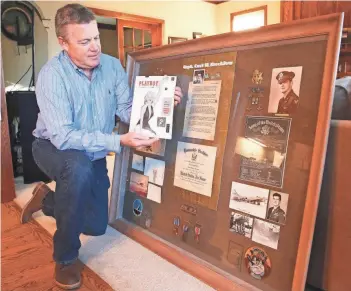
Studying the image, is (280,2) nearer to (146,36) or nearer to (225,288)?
(146,36)

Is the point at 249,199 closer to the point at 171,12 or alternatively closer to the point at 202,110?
the point at 202,110

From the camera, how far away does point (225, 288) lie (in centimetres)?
109

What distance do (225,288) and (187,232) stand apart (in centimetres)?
26

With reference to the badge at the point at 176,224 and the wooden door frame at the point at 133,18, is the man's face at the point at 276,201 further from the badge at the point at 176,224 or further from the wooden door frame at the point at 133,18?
the wooden door frame at the point at 133,18

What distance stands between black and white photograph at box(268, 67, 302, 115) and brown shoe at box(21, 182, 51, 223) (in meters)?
1.31

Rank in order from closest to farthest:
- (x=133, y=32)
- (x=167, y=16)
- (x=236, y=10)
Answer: (x=133, y=32) → (x=167, y=16) → (x=236, y=10)

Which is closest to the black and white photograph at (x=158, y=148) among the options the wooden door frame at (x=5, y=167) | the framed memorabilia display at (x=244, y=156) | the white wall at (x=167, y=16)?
the framed memorabilia display at (x=244, y=156)

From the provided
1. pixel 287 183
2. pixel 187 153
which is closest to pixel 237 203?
pixel 287 183

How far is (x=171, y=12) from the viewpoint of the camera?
5004 millimetres

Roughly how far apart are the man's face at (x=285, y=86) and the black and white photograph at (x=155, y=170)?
0.60 metres

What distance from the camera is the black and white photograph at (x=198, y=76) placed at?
123 centimetres

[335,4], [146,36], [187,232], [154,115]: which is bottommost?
[187,232]

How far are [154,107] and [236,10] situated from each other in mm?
4766

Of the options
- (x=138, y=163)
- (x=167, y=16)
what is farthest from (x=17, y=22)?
(x=138, y=163)
